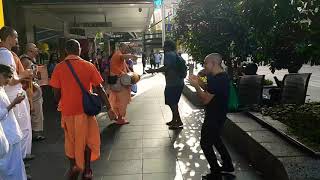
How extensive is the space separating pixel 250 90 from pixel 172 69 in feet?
5.25

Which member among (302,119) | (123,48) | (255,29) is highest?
(255,29)

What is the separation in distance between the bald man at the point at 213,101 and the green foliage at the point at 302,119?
3.48 ft

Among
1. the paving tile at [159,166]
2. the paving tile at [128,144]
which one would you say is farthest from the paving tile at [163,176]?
the paving tile at [128,144]

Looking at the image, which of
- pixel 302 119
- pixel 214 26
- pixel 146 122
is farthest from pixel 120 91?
pixel 302 119

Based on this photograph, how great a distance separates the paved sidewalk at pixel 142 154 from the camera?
5.45 metres

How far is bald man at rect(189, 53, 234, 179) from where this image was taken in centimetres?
506

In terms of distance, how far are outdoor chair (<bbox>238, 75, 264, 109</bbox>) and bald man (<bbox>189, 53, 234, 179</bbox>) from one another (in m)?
3.14

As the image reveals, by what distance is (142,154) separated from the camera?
6.43 m

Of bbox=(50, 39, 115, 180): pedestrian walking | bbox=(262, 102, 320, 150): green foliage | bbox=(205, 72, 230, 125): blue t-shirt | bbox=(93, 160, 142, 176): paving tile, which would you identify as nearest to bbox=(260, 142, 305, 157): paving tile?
bbox=(262, 102, 320, 150): green foliage

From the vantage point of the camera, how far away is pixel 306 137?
5289mm

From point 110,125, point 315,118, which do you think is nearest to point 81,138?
point 315,118

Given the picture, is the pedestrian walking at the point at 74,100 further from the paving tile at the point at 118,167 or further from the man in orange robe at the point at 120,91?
the man in orange robe at the point at 120,91

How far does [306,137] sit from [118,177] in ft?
7.98

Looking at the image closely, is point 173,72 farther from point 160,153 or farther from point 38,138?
point 38,138
